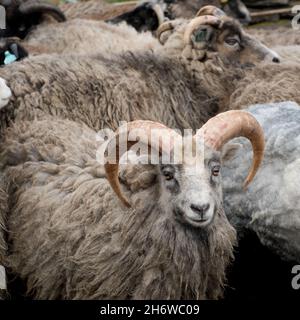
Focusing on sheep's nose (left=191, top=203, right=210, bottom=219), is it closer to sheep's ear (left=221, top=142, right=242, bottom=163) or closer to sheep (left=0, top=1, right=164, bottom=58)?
sheep's ear (left=221, top=142, right=242, bottom=163)

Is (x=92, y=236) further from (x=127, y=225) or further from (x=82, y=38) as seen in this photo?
(x=82, y=38)

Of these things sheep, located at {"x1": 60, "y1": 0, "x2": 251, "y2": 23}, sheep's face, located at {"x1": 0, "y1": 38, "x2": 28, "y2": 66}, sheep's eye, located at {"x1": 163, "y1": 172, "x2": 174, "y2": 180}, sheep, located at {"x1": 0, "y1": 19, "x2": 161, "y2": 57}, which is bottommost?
sheep, located at {"x1": 60, "y1": 0, "x2": 251, "y2": 23}

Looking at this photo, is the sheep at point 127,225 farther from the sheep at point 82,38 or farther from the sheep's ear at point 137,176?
the sheep at point 82,38

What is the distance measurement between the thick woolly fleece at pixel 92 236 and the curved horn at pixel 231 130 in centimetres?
38

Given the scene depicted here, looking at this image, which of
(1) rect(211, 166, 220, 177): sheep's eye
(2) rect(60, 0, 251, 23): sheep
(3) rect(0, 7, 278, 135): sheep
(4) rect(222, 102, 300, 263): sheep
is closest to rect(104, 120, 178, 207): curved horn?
(1) rect(211, 166, 220, 177): sheep's eye

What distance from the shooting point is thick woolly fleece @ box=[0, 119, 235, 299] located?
410 centimetres

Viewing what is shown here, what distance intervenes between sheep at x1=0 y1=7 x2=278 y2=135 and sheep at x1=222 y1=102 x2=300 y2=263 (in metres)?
1.20

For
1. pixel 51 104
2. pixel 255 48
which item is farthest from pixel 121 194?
pixel 255 48

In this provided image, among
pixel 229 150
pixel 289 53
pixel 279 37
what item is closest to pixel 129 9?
pixel 279 37

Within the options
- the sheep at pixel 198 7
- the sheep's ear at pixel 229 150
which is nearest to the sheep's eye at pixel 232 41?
the sheep's ear at pixel 229 150

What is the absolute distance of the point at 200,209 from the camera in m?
3.79

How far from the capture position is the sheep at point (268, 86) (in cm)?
609

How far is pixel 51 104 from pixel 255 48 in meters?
2.17
